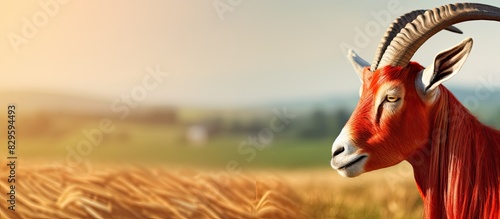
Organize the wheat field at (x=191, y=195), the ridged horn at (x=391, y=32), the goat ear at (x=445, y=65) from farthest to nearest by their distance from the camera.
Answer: the wheat field at (x=191, y=195), the ridged horn at (x=391, y=32), the goat ear at (x=445, y=65)

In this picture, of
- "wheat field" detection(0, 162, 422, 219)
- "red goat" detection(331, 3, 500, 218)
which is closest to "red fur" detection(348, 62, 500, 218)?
"red goat" detection(331, 3, 500, 218)

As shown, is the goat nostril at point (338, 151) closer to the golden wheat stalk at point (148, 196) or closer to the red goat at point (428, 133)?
the red goat at point (428, 133)

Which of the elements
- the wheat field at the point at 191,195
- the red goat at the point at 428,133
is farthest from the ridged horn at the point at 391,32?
the wheat field at the point at 191,195

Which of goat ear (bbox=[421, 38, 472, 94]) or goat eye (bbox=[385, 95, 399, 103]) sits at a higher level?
goat ear (bbox=[421, 38, 472, 94])

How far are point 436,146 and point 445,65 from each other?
1.10ft

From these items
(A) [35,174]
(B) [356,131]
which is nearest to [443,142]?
(B) [356,131]

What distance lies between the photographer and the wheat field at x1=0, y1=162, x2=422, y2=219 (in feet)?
12.9

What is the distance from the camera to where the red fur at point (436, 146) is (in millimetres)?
2625

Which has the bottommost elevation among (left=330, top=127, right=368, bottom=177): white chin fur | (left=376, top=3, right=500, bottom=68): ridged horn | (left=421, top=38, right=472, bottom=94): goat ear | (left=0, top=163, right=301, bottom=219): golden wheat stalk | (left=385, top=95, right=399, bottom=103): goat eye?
(left=0, top=163, right=301, bottom=219): golden wheat stalk

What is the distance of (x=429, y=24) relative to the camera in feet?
8.71

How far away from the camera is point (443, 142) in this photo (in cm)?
267

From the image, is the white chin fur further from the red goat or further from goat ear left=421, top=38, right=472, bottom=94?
goat ear left=421, top=38, right=472, bottom=94

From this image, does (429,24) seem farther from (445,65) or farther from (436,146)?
(436,146)

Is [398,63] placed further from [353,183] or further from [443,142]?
[353,183]
